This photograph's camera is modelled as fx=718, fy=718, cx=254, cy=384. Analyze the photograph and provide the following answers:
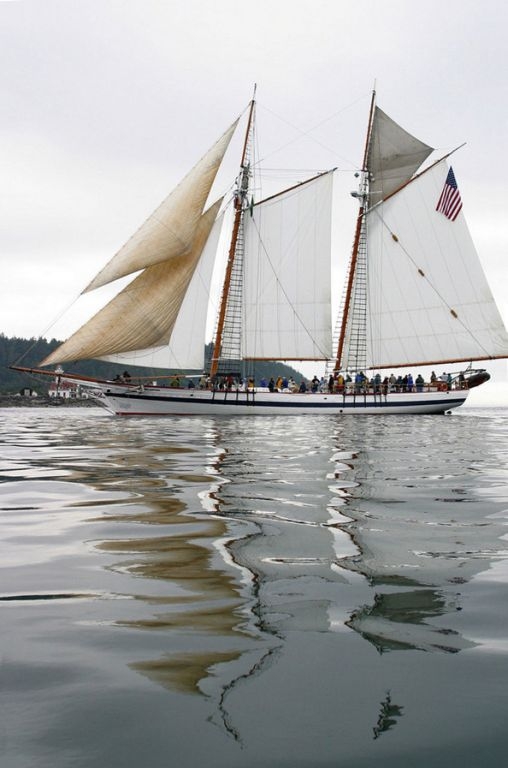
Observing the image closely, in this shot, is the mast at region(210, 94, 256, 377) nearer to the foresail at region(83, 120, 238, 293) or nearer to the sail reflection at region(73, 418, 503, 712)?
the foresail at region(83, 120, 238, 293)

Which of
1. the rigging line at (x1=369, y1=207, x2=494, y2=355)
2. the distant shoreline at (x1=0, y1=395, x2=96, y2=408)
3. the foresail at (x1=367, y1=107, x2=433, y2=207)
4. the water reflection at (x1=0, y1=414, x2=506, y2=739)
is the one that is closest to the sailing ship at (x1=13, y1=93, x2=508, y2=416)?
the rigging line at (x1=369, y1=207, x2=494, y2=355)

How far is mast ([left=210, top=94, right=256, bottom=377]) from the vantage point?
157 ft

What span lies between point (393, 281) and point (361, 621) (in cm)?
4787

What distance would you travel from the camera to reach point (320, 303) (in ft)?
163

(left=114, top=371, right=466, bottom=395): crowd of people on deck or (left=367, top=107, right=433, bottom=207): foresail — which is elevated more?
(left=367, top=107, right=433, bottom=207): foresail

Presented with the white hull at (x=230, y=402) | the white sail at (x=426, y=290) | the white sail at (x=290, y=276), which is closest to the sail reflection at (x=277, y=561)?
the white hull at (x=230, y=402)

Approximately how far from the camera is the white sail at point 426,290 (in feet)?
161

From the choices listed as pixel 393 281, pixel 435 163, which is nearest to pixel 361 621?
pixel 393 281

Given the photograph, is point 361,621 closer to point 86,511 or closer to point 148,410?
point 86,511

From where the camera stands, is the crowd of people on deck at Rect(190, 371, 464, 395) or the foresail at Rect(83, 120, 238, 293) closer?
the foresail at Rect(83, 120, 238, 293)

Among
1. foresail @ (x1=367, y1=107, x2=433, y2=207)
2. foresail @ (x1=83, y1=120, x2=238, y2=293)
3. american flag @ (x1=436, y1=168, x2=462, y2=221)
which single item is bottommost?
foresail @ (x1=83, y1=120, x2=238, y2=293)

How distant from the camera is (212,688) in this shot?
9.04 ft

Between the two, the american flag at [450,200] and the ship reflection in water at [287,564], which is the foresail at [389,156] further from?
the ship reflection in water at [287,564]

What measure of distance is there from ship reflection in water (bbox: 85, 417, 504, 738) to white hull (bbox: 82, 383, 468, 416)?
120 ft
